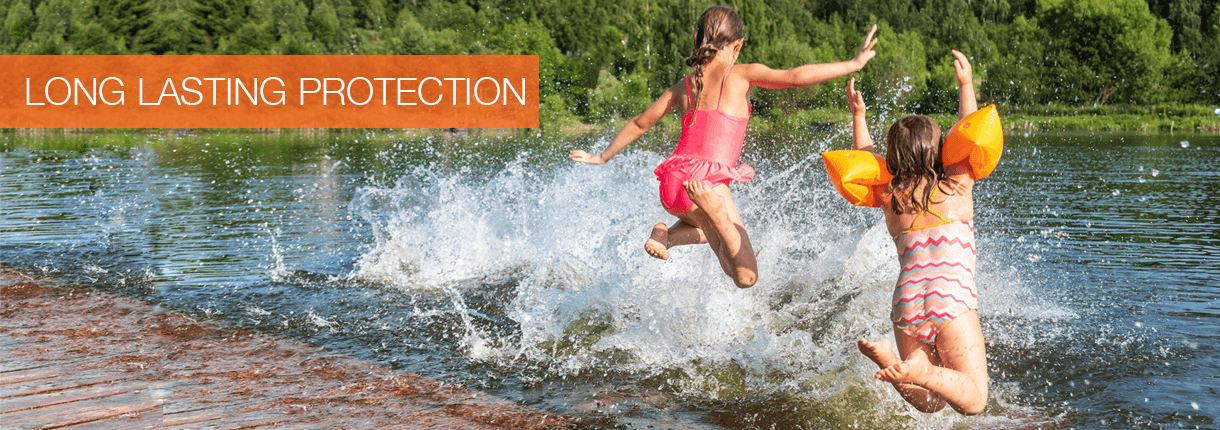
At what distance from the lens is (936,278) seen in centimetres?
Answer: 417

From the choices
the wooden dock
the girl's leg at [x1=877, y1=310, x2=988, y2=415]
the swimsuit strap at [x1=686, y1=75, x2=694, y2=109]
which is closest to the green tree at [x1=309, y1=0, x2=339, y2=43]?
the wooden dock

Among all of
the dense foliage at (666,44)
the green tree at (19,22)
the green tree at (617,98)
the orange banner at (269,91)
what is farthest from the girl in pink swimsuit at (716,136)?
the green tree at (19,22)

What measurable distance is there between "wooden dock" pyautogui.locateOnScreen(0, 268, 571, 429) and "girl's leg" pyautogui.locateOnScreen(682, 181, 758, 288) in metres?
1.46

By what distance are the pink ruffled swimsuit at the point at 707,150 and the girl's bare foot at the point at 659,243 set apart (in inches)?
13.2

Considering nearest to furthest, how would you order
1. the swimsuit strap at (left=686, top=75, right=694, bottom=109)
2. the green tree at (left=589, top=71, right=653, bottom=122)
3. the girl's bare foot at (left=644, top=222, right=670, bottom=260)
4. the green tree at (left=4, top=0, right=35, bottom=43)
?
the swimsuit strap at (left=686, top=75, right=694, bottom=109) → the girl's bare foot at (left=644, top=222, right=670, bottom=260) → the green tree at (left=589, top=71, right=653, bottom=122) → the green tree at (left=4, top=0, right=35, bottom=43)

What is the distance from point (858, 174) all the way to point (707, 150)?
124 cm

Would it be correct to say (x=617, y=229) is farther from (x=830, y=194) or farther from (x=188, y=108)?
(x=188, y=108)

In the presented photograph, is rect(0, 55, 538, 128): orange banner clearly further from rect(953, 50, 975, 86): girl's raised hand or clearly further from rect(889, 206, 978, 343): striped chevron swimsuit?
rect(889, 206, 978, 343): striped chevron swimsuit

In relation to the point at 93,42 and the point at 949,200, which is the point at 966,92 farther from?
the point at 93,42

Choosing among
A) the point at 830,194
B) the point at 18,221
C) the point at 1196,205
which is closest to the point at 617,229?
the point at 830,194

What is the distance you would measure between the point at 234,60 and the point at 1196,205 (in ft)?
222

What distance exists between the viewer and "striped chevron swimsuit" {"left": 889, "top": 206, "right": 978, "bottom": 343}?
4.14 meters

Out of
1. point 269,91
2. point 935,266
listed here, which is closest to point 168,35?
point 269,91

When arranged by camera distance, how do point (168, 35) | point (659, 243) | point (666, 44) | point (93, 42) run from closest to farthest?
point (659, 243), point (666, 44), point (93, 42), point (168, 35)
